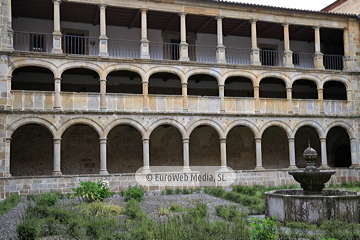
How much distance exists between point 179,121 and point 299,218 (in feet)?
34.4

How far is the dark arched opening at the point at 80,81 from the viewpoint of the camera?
66.0ft

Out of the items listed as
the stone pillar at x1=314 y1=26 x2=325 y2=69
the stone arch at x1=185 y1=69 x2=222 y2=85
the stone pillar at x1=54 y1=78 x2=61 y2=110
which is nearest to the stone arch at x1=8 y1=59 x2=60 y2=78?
the stone pillar at x1=54 y1=78 x2=61 y2=110

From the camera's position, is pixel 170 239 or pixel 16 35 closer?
Answer: pixel 170 239

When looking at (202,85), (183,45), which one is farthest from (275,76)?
(183,45)

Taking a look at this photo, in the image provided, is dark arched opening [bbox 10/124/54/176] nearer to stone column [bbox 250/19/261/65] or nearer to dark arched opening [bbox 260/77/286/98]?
stone column [bbox 250/19/261/65]

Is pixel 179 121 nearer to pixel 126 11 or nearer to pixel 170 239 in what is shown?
pixel 126 11

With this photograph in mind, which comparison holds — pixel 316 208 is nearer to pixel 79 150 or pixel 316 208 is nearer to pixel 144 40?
pixel 144 40

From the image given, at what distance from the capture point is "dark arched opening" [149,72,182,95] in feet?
70.3

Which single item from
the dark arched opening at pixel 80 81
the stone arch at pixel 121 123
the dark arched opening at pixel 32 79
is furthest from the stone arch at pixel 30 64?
the stone arch at pixel 121 123

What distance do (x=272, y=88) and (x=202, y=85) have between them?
418 centimetres

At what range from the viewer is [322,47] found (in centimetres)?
2461

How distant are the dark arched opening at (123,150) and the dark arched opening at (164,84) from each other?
93.0 inches

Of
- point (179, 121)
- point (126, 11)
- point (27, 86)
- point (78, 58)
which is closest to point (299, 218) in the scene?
point (179, 121)

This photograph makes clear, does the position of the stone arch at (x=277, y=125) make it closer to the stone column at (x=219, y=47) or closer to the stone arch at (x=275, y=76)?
the stone arch at (x=275, y=76)
